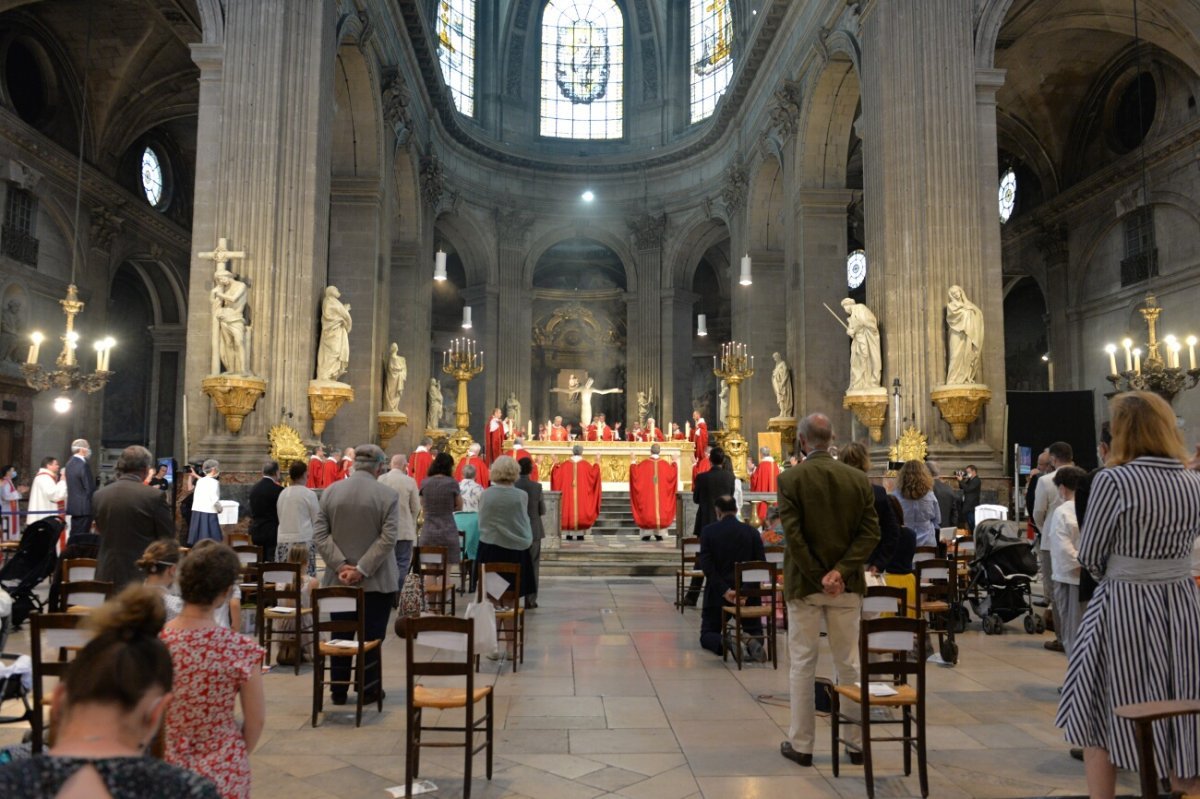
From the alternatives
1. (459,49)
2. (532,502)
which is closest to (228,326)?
(532,502)

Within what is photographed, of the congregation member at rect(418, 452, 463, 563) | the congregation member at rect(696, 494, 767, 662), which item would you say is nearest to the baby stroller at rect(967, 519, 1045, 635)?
the congregation member at rect(696, 494, 767, 662)

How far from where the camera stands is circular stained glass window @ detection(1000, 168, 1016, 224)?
28031 millimetres

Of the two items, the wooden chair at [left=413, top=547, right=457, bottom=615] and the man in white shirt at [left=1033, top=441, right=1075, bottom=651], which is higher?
the man in white shirt at [left=1033, top=441, right=1075, bottom=651]

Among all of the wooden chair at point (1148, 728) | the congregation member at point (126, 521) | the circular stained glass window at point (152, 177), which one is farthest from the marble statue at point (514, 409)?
the wooden chair at point (1148, 728)

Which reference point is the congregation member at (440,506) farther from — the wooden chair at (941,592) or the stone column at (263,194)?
the stone column at (263,194)

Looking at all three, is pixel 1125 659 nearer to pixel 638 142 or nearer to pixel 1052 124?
pixel 1052 124

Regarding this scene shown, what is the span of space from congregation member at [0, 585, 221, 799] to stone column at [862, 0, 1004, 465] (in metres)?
13.7

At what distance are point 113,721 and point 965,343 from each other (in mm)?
14100

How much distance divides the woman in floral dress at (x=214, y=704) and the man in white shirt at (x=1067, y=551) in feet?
17.6

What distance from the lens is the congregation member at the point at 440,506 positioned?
852cm

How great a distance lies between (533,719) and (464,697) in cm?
136

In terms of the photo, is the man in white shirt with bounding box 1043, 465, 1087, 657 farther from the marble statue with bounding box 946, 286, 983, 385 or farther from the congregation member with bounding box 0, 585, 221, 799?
the marble statue with bounding box 946, 286, 983, 385

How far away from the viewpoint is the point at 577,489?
54.2 feet

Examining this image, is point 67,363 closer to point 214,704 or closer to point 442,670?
point 442,670
